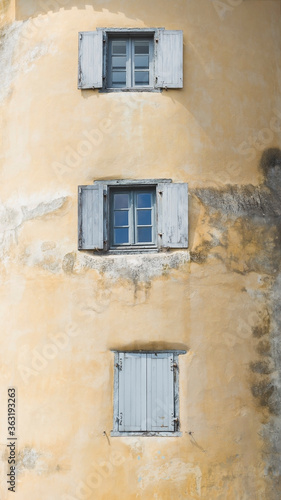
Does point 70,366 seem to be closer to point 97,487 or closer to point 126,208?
point 97,487

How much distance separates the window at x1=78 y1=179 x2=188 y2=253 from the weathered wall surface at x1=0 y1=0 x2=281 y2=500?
7.7 inches

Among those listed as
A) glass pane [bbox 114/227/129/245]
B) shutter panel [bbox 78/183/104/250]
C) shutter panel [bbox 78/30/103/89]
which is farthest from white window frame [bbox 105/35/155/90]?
glass pane [bbox 114/227/129/245]

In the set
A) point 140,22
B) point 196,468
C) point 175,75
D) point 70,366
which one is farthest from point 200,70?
point 196,468

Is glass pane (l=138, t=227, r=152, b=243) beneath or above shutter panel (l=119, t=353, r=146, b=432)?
above

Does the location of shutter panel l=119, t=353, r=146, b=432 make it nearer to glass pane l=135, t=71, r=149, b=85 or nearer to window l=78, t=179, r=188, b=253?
window l=78, t=179, r=188, b=253

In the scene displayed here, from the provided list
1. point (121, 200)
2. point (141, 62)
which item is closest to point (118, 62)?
point (141, 62)

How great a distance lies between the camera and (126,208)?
44.8 feet

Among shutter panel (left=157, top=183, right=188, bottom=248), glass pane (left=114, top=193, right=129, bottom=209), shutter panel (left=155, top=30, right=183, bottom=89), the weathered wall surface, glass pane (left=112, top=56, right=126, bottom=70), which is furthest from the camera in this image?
glass pane (left=112, top=56, right=126, bottom=70)

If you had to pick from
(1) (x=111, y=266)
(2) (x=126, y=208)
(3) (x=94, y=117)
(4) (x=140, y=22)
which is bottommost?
(1) (x=111, y=266)

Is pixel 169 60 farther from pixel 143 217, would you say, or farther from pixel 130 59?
pixel 143 217

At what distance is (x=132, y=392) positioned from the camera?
12.9 m

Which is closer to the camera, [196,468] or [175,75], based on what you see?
[196,468]

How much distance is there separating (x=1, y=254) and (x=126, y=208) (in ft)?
7.70

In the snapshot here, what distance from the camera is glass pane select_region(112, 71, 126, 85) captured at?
Result: 14.1 metres
